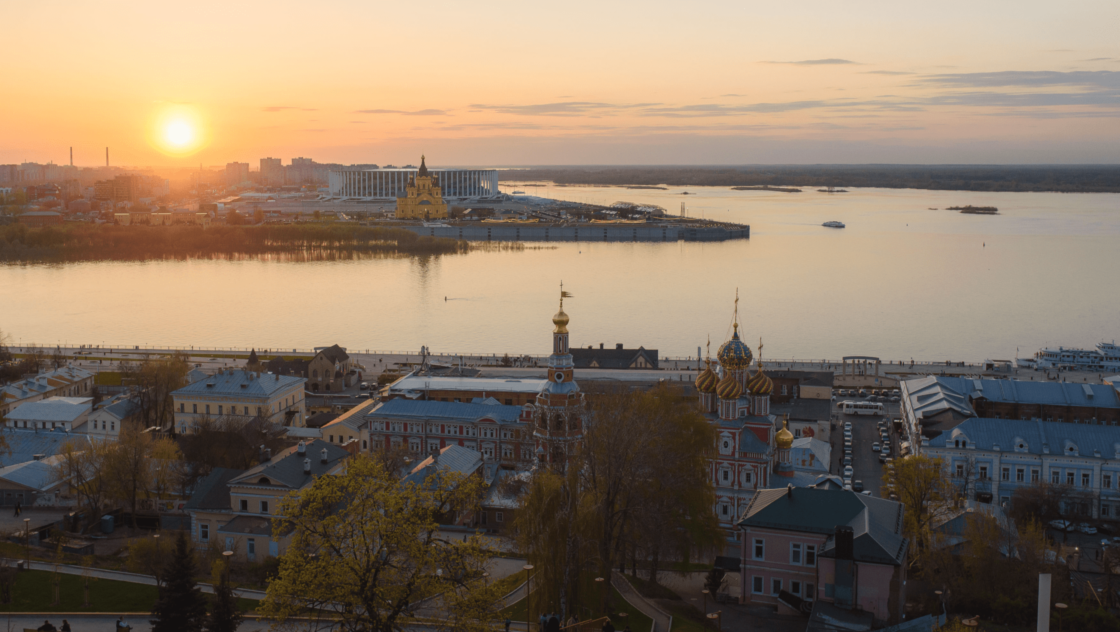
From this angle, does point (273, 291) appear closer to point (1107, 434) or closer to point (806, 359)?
point (806, 359)

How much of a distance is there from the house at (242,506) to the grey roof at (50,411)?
648cm

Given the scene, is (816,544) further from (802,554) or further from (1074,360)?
(1074,360)

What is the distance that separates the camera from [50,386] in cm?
1973

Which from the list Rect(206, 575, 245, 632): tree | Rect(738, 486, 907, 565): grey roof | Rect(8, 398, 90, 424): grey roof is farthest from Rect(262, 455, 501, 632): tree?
Rect(8, 398, 90, 424): grey roof

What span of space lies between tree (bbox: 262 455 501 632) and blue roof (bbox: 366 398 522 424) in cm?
829

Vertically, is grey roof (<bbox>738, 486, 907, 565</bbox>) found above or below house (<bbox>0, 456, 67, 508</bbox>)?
above

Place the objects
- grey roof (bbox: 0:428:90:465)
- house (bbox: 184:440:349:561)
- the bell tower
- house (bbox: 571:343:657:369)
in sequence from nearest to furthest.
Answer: house (bbox: 184:440:349:561) → the bell tower → grey roof (bbox: 0:428:90:465) → house (bbox: 571:343:657:369)

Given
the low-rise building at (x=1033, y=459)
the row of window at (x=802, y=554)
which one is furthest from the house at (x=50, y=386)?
the low-rise building at (x=1033, y=459)

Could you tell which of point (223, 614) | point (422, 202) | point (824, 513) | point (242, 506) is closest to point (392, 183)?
point (422, 202)

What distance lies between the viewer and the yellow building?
247ft

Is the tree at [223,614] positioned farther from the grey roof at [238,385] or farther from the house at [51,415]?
the house at [51,415]

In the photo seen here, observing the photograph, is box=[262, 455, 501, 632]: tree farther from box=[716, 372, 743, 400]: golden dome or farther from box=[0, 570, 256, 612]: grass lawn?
box=[716, 372, 743, 400]: golden dome

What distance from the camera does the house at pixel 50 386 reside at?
18625mm

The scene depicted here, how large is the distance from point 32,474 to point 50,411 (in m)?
4.39
